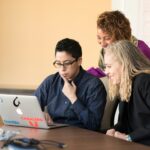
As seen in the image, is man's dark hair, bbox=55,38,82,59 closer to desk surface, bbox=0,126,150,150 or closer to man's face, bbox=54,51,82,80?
man's face, bbox=54,51,82,80

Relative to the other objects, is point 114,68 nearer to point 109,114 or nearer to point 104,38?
point 109,114

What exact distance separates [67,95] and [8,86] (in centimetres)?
187

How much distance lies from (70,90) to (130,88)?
527 millimetres

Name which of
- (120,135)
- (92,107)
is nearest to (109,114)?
(92,107)

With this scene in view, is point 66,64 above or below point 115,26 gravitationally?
below

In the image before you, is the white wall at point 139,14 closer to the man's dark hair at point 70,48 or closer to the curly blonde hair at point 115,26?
the curly blonde hair at point 115,26

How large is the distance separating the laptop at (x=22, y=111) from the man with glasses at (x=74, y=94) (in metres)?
0.20

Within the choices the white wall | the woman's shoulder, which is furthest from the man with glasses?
the white wall

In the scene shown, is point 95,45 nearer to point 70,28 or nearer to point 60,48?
point 70,28

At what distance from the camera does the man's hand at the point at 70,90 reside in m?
2.48

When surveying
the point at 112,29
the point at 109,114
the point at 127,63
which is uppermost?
the point at 112,29

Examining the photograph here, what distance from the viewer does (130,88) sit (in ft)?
6.93

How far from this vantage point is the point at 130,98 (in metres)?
2.14

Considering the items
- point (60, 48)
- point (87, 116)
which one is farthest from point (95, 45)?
point (87, 116)
